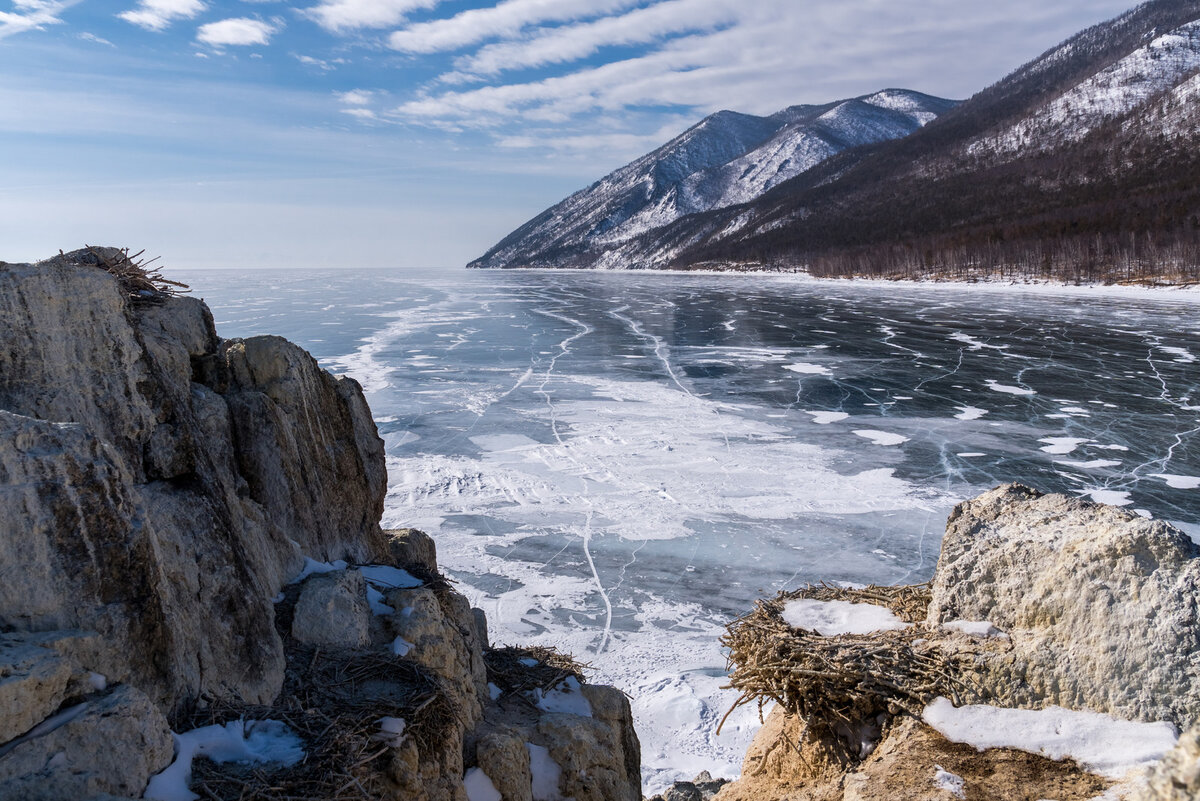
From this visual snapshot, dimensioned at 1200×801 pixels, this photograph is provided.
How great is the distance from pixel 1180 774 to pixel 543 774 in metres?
3.47

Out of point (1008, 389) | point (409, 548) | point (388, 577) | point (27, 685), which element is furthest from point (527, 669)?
point (1008, 389)

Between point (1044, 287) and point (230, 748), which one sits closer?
point (230, 748)

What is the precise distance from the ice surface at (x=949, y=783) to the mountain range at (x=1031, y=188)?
71.1m

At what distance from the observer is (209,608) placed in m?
4.00

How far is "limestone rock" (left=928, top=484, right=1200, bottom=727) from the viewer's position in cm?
346

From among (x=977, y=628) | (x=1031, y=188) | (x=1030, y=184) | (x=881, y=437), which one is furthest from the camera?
(x=1030, y=184)

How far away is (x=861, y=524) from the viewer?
11.6 metres

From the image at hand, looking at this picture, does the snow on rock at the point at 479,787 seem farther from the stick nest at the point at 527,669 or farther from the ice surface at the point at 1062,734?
the ice surface at the point at 1062,734

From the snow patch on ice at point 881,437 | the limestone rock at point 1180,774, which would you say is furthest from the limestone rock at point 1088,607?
the snow patch on ice at point 881,437

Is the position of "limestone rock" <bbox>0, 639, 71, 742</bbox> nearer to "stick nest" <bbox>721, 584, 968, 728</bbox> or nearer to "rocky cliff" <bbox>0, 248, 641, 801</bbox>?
"rocky cliff" <bbox>0, 248, 641, 801</bbox>

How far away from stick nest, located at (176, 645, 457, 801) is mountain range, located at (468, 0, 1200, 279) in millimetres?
72090

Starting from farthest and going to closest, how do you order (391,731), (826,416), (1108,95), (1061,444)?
1. (1108,95)
2. (826,416)
3. (1061,444)
4. (391,731)

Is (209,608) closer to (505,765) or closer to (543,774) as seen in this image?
(505,765)

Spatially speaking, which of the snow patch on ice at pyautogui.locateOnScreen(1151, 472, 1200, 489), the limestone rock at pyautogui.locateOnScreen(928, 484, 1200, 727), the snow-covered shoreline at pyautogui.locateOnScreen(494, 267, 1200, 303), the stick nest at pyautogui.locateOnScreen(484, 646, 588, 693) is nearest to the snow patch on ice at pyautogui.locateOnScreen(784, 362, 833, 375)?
the snow patch on ice at pyautogui.locateOnScreen(1151, 472, 1200, 489)
